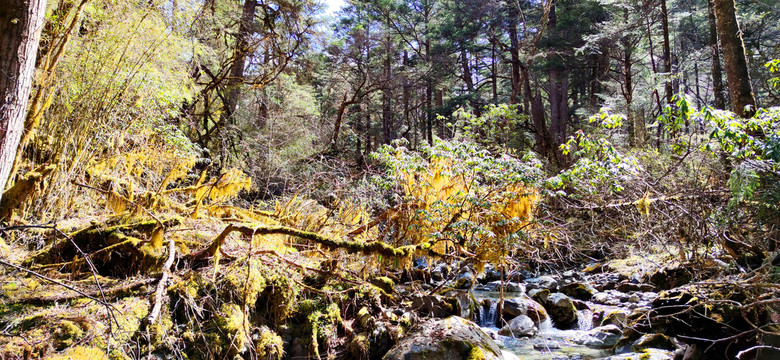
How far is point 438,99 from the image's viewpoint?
905 inches

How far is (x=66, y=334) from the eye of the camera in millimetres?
3678

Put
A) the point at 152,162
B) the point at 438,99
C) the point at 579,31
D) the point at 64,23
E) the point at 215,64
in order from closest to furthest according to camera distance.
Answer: the point at 64,23
the point at 152,162
the point at 215,64
the point at 579,31
the point at 438,99

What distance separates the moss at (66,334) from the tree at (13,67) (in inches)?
51.7

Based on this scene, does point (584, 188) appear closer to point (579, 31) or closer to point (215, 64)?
point (215, 64)

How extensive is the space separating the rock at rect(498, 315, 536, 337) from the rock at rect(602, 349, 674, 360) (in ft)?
4.53

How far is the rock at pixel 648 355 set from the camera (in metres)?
5.47

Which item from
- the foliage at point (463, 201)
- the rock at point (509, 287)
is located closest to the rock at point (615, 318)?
the rock at point (509, 287)

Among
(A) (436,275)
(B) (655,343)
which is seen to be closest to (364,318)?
(B) (655,343)

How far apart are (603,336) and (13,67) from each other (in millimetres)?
7929

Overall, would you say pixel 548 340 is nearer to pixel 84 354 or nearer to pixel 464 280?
pixel 464 280

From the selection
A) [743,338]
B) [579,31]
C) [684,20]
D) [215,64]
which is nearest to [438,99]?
[579,31]

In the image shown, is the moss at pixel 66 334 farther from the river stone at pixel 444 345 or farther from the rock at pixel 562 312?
the rock at pixel 562 312

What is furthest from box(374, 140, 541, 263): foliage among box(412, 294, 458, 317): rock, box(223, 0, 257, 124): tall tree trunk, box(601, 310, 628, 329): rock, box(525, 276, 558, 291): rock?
box(223, 0, 257, 124): tall tree trunk

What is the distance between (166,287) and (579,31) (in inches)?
694
